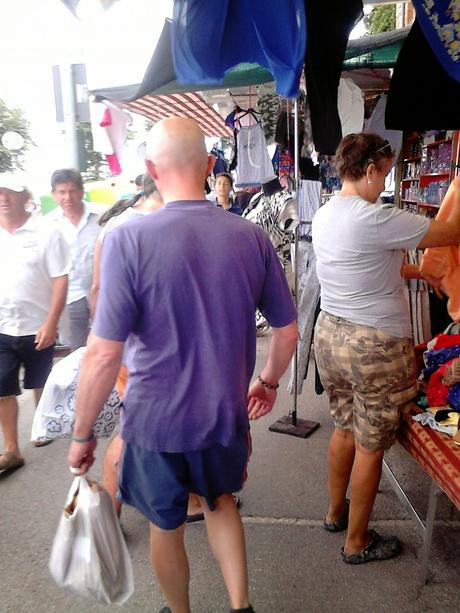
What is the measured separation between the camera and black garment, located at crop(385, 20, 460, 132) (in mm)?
2684

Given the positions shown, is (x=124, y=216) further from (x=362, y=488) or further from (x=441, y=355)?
(x=441, y=355)

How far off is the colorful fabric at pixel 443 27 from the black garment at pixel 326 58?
0.38m

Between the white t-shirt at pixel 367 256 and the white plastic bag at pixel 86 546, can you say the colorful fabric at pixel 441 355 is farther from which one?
the white plastic bag at pixel 86 546

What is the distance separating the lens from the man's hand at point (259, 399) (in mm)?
1987

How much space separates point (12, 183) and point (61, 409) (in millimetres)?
1627

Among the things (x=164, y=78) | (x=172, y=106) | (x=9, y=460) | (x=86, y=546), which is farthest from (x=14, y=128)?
(x=86, y=546)

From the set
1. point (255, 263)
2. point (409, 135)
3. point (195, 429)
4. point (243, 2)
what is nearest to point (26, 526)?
point (195, 429)

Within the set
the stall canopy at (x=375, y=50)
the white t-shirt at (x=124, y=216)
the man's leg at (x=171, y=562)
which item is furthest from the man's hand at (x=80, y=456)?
the stall canopy at (x=375, y=50)

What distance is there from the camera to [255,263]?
1.65 m

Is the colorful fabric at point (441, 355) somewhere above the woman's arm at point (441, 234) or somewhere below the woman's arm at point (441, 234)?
below

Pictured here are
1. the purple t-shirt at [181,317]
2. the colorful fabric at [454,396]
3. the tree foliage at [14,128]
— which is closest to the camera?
the purple t-shirt at [181,317]

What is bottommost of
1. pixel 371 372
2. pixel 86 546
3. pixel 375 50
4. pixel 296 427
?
pixel 296 427

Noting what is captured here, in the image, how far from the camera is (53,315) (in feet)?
10.7

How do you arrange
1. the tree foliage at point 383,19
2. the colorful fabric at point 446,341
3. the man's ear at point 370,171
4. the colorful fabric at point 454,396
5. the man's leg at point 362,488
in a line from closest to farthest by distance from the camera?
the man's ear at point 370,171 < the man's leg at point 362,488 < the colorful fabric at point 454,396 < the colorful fabric at point 446,341 < the tree foliage at point 383,19
